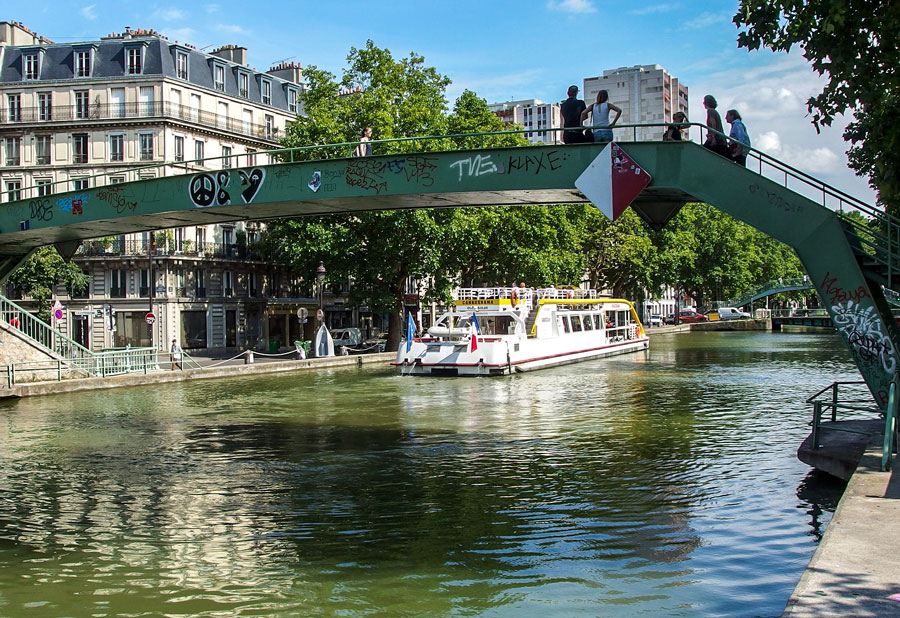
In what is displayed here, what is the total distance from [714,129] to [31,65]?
51.8 meters

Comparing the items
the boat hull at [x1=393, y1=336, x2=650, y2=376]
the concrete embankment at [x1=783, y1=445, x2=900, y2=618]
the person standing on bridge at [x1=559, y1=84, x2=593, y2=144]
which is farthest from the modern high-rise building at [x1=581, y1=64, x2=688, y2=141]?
the concrete embankment at [x1=783, y1=445, x2=900, y2=618]

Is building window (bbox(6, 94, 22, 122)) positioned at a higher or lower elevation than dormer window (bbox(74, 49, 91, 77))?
lower

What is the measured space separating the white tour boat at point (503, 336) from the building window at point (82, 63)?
30.0 meters

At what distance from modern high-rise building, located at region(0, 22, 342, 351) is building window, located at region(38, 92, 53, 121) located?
85 mm

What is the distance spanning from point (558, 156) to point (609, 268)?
2498 inches

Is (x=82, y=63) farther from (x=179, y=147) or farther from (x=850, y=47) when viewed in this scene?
(x=850, y=47)

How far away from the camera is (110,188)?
17875 millimetres

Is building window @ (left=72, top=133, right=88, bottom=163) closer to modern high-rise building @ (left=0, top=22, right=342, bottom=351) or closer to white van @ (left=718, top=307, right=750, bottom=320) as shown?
modern high-rise building @ (left=0, top=22, right=342, bottom=351)

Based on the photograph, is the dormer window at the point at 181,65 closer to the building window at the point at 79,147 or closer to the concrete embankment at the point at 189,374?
the building window at the point at 79,147

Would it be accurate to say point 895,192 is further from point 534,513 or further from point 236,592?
point 236,592

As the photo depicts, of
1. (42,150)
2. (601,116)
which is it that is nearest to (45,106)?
(42,150)

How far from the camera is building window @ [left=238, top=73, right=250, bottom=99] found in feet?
191

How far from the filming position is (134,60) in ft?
174

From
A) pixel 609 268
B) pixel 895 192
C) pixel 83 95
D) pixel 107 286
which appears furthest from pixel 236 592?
pixel 609 268
